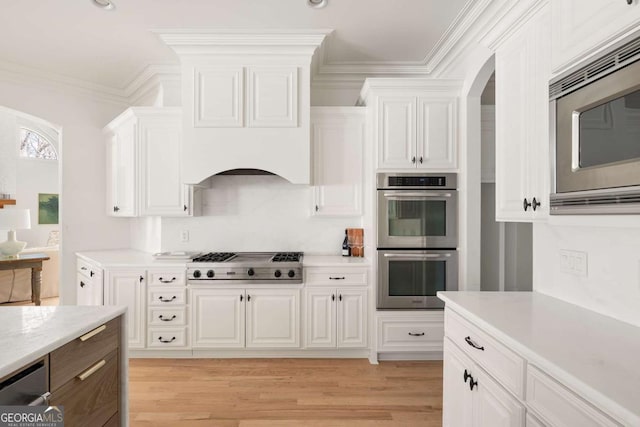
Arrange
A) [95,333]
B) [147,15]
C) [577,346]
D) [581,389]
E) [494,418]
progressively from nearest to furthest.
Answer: [581,389] → [577,346] → [494,418] → [95,333] → [147,15]

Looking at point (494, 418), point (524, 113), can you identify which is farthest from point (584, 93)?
point (494, 418)

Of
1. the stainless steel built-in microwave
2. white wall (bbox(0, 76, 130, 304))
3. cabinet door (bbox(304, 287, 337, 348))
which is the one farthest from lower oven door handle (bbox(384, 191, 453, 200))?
white wall (bbox(0, 76, 130, 304))

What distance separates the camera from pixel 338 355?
3.18 m

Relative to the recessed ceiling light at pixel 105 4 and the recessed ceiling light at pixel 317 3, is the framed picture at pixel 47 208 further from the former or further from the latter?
the recessed ceiling light at pixel 317 3

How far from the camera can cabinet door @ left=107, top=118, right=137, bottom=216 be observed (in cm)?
354

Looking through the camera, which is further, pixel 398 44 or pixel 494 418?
pixel 398 44

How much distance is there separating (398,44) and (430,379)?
295 cm

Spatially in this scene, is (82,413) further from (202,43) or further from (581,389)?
(202,43)

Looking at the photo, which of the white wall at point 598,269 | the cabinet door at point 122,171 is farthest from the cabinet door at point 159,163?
the white wall at point 598,269

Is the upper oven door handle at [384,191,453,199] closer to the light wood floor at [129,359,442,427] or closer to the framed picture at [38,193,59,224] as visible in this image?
the light wood floor at [129,359,442,427]

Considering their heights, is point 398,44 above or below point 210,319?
above

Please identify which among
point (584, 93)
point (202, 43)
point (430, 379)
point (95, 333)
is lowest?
point (430, 379)

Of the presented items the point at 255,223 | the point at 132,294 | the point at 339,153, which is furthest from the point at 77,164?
the point at 339,153

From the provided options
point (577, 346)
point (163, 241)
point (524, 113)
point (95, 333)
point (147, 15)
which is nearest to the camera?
point (577, 346)
